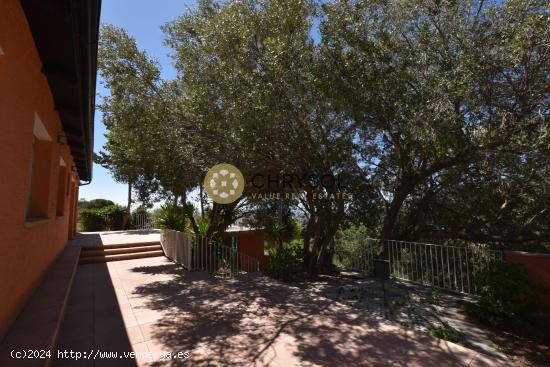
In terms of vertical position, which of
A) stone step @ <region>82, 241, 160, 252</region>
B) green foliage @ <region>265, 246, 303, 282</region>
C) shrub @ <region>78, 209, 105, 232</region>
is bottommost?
green foliage @ <region>265, 246, 303, 282</region>

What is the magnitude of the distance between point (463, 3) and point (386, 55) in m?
2.47

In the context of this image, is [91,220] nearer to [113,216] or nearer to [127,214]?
[113,216]

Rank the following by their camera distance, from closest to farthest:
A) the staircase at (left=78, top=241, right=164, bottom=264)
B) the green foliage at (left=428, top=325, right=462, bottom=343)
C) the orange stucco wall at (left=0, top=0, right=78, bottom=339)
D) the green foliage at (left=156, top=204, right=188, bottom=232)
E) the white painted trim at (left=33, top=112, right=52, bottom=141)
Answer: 1. the orange stucco wall at (left=0, top=0, right=78, bottom=339)
2. the green foliage at (left=428, top=325, right=462, bottom=343)
3. the white painted trim at (left=33, top=112, right=52, bottom=141)
4. the staircase at (left=78, top=241, right=164, bottom=264)
5. the green foliage at (left=156, top=204, right=188, bottom=232)

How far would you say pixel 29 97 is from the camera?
401 centimetres

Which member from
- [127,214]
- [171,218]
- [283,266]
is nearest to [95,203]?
[127,214]

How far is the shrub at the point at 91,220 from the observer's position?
20.3 metres

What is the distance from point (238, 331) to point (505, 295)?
4602mm

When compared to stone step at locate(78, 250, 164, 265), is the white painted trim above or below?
above

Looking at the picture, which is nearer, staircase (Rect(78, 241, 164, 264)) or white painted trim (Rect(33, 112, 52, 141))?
white painted trim (Rect(33, 112, 52, 141))

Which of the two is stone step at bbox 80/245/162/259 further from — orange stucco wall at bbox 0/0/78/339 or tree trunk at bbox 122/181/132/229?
tree trunk at bbox 122/181/132/229

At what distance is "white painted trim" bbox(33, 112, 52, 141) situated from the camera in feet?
14.9

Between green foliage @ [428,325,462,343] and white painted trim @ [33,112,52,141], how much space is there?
705cm

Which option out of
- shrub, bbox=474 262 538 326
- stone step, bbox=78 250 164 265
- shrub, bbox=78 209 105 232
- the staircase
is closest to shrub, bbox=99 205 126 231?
shrub, bbox=78 209 105 232

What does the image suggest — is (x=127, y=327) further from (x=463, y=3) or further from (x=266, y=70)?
(x=463, y=3)
